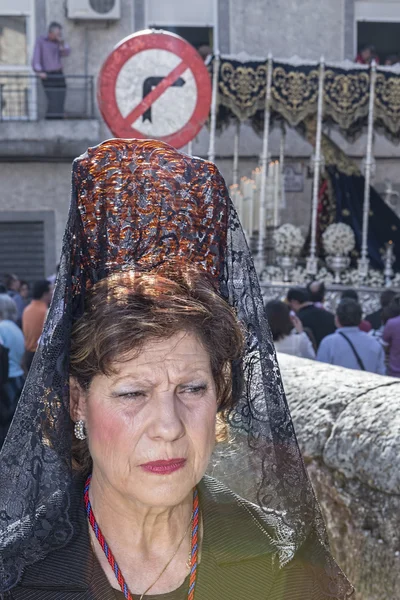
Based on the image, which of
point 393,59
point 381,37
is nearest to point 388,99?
point 393,59

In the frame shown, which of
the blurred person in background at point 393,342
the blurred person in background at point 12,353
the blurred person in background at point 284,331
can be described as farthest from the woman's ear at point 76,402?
the blurred person in background at point 393,342

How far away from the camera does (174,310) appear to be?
6.24 feet

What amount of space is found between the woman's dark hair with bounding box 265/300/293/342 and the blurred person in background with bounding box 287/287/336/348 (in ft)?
4.89

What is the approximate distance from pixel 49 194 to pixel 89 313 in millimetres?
14747

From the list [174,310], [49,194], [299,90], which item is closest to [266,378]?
[174,310]

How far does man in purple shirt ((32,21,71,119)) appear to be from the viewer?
15430 mm

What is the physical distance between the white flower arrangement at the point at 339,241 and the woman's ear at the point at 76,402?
31.9 feet

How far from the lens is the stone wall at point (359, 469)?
2490mm

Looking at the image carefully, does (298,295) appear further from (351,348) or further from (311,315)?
(351,348)

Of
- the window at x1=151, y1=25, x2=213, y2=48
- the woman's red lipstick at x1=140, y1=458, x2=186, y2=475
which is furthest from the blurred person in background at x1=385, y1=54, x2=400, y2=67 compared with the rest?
the woman's red lipstick at x1=140, y1=458, x2=186, y2=475

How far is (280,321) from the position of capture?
6.18 metres

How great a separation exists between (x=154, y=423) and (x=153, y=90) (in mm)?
3241

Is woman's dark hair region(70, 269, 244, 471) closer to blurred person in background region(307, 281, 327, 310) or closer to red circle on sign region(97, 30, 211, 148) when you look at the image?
red circle on sign region(97, 30, 211, 148)

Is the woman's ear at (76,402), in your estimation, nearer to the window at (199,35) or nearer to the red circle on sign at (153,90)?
the red circle on sign at (153,90)
